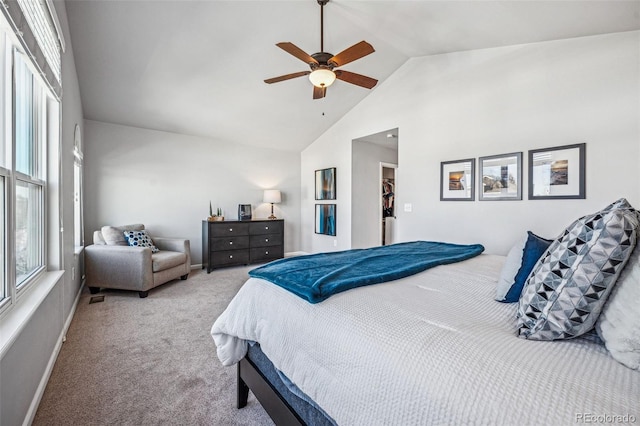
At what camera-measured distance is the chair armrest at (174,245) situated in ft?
13.2

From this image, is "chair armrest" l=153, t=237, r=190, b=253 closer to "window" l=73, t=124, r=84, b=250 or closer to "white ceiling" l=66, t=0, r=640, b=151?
"window" l=73, t=124, r=84, b=250

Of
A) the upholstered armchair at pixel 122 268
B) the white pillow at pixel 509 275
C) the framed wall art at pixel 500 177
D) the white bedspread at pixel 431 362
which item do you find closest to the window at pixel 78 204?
the upholstered armchair at pixel 122 268

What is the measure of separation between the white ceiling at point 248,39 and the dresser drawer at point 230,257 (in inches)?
84.7

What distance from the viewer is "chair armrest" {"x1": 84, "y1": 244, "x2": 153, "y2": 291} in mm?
3242

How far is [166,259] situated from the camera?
3543 mm

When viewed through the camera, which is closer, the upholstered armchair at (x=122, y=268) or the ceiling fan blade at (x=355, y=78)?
the ceiling fan blade at (x=355, y=78)

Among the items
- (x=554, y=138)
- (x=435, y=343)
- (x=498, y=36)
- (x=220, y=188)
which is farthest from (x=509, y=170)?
(x=220, y=188)

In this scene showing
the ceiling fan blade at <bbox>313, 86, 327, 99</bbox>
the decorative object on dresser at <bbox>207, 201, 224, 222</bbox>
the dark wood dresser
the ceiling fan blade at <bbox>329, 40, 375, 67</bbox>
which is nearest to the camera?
the ceiling fan blade at <bbox>329, 40, 375, 67</bbox>

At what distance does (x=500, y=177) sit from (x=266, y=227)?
3.70 m

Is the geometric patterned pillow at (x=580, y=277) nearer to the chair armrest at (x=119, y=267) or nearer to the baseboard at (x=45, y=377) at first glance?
the baseboard at (x=45, y=377)

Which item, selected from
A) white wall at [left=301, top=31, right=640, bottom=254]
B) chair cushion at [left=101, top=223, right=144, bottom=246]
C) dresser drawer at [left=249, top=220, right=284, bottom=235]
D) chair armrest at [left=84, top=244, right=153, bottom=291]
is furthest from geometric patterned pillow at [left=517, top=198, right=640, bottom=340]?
dresser drawer at [left=249, top=220, right=284, bottom=235]

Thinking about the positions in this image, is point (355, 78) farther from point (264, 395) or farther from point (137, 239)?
point (137, 239)

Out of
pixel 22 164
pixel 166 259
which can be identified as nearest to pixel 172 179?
pixel 166 259

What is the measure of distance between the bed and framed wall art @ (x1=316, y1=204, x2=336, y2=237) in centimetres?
→ 393
